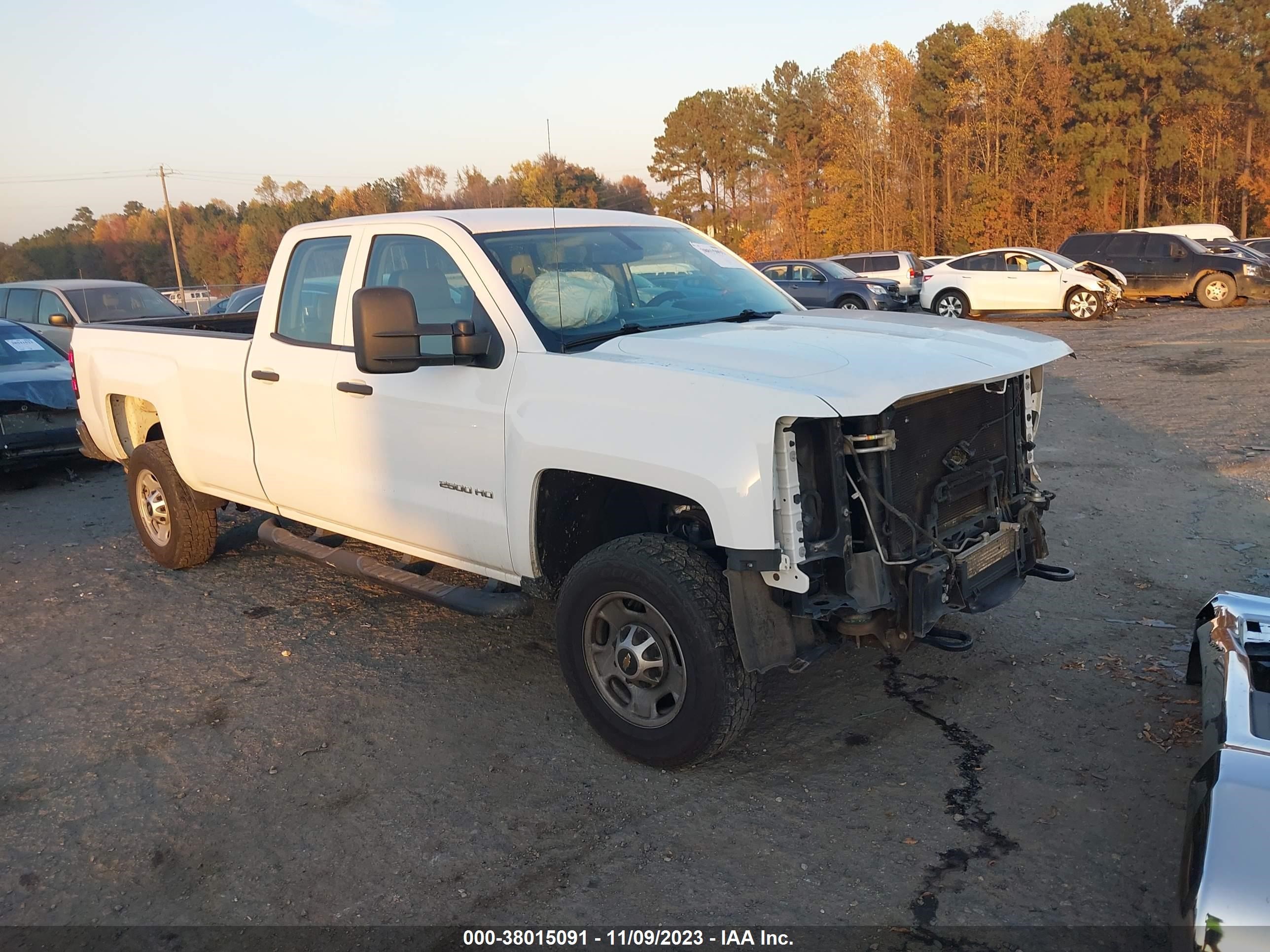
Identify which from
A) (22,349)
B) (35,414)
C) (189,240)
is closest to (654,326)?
(35,414)

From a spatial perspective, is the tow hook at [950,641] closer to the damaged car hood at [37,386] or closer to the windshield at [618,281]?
the windshield at [618,281]

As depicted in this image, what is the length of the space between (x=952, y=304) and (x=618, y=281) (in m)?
20.1

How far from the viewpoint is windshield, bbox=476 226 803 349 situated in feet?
14.1

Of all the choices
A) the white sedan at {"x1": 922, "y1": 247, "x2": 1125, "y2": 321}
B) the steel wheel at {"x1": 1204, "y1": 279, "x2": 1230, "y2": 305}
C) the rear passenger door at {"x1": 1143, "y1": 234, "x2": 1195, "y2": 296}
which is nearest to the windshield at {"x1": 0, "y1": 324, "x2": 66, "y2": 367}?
the white sedan at {"x1": 922, "y1": 247, "x2": 1125, "y2": 321}

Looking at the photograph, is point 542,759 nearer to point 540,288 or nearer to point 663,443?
point 663,443

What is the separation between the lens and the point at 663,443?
3539 mm

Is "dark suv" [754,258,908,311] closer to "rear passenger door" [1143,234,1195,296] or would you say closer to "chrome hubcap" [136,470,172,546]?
"rear passenger door" [1143,234,1195,296]

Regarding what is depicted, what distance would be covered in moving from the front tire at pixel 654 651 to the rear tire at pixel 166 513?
3474mm

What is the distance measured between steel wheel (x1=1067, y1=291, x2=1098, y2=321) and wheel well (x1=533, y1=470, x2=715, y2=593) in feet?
66.8

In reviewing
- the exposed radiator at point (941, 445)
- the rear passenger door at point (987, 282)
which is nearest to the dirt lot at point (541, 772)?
the exposed radiator at point (941, 445)

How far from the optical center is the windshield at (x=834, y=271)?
22.6m

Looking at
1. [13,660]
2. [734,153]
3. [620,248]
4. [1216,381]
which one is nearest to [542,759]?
[620,248]

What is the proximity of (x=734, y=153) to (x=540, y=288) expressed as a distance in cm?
6248

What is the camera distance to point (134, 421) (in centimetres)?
670
